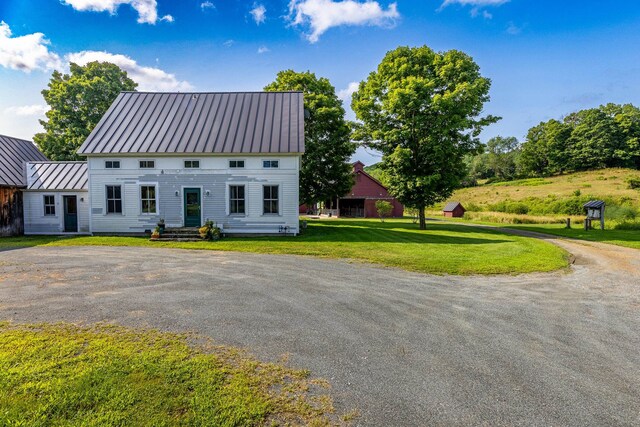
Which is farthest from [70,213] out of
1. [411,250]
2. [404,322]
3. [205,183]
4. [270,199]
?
[404,322]

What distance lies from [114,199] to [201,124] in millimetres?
6412

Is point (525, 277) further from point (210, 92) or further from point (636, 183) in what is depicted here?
point (636, 183)

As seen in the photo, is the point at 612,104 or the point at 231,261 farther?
the point at 612,104

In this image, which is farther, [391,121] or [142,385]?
[391,121]

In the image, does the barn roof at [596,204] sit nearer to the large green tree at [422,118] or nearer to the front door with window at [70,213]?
the large green tree at [422,118]

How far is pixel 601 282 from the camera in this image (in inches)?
341

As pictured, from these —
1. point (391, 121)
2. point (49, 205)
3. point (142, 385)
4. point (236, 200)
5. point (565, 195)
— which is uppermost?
point (391, 121)

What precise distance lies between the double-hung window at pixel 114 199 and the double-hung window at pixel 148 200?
1.29 meters

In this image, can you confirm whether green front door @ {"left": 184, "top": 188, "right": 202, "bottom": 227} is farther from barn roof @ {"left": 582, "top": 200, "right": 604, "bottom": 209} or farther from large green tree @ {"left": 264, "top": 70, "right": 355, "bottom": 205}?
barn roof @ {"left": 582, "top": 200, "right": 604, "bottom": 209}

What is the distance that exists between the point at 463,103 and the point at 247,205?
15.1 meters

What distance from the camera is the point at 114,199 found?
17.5 meters

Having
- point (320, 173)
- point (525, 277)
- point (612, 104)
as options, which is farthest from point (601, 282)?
point (612, 104)

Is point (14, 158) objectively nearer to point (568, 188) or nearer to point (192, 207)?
point (192, 207)

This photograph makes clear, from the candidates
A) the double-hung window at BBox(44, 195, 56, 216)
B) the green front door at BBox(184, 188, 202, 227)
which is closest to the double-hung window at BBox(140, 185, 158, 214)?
the green front door at BBox(184, 188, 202, 227)
